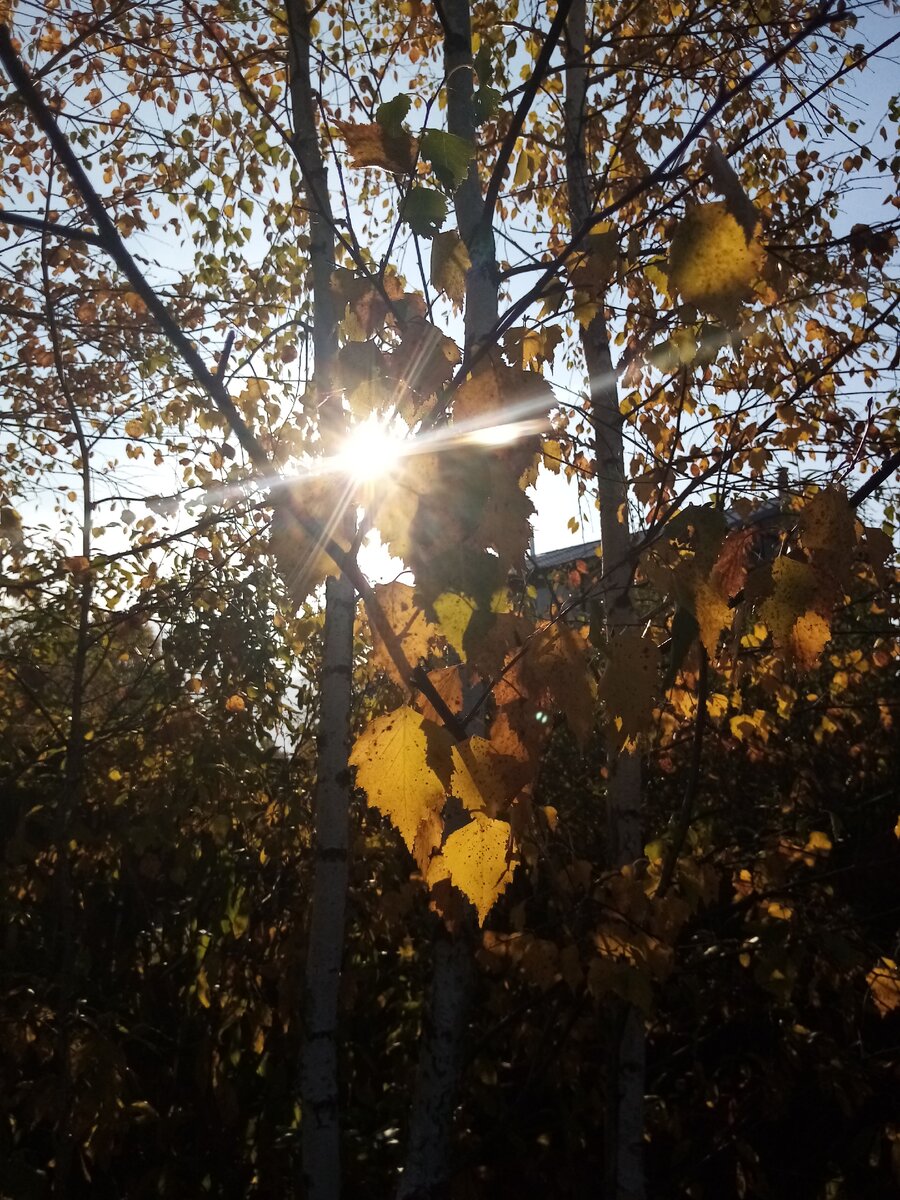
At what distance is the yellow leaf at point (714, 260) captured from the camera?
3.55ft

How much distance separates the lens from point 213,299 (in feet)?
14.1

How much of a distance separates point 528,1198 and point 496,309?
3.56 metres

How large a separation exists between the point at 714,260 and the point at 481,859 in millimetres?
883

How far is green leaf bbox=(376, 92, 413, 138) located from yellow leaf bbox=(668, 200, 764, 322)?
43cm

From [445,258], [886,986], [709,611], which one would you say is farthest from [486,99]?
[886,986]

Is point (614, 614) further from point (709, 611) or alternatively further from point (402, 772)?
point (402, 772)

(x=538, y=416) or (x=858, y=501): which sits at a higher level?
(x=538, y=416)

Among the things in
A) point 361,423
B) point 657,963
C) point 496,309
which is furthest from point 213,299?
point 657,963

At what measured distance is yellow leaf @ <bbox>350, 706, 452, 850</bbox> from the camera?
1167 millimetres

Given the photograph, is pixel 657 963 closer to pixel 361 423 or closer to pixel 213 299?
pixel 361 423

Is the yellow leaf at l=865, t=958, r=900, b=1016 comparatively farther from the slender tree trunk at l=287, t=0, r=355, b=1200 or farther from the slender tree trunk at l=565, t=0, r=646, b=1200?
the slender tree trunk at l=287, t=0, r=355, b=1200

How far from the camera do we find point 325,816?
2.94 m

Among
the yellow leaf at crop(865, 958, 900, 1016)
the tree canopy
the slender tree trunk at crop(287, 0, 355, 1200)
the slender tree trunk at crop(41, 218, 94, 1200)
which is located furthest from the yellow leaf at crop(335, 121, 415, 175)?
the yellow leaf at crop(865, 958, 900, 1016)

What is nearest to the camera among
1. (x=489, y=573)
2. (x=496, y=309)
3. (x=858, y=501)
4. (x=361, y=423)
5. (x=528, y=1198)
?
(x=489, y=573)
